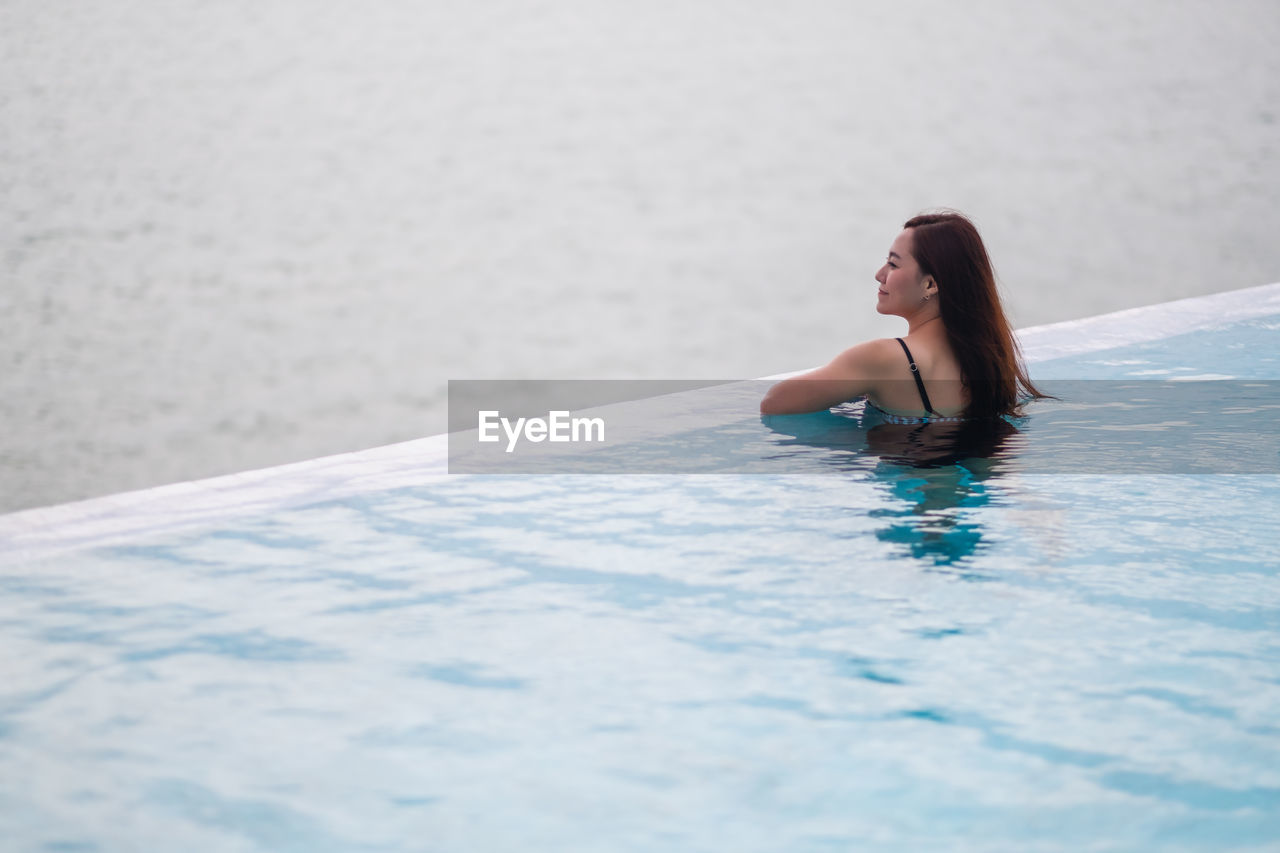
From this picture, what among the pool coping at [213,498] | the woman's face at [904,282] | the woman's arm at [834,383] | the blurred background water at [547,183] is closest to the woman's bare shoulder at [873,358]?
the woman's arm at [834,383]

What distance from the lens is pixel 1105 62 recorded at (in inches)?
494

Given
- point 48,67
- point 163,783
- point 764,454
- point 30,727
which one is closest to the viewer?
point 163,783

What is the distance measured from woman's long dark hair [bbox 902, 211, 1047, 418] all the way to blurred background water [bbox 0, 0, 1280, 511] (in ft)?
19.4

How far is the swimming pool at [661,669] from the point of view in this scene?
163 centimetres

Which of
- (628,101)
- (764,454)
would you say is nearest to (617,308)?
(628,101)

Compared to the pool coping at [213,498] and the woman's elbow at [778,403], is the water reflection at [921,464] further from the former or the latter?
the pool coping at [213,498]

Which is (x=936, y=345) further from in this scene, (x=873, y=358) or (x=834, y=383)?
(x=834, y=383)

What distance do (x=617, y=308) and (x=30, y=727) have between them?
10.2 meters

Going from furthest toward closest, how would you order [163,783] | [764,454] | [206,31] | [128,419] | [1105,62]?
[1105,62]
[206,31]
[128,419]
[764,454]
[163,783]

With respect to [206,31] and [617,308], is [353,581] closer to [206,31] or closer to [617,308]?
[617,308]

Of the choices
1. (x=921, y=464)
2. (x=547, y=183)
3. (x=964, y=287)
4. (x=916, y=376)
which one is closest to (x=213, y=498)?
(x=921, y=464)

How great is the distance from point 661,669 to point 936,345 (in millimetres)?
2088

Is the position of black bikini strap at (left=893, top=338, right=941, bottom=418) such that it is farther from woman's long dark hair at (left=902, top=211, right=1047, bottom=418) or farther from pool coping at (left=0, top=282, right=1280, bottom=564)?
pool coping at (left=0, top=282, right=1280, bottom=564)

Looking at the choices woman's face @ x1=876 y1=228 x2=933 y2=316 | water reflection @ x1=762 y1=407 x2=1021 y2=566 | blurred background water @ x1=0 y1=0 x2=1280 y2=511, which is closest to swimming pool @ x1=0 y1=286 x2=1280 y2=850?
water reflection @ x1=762 y1=407 x2=1021 y2=566
